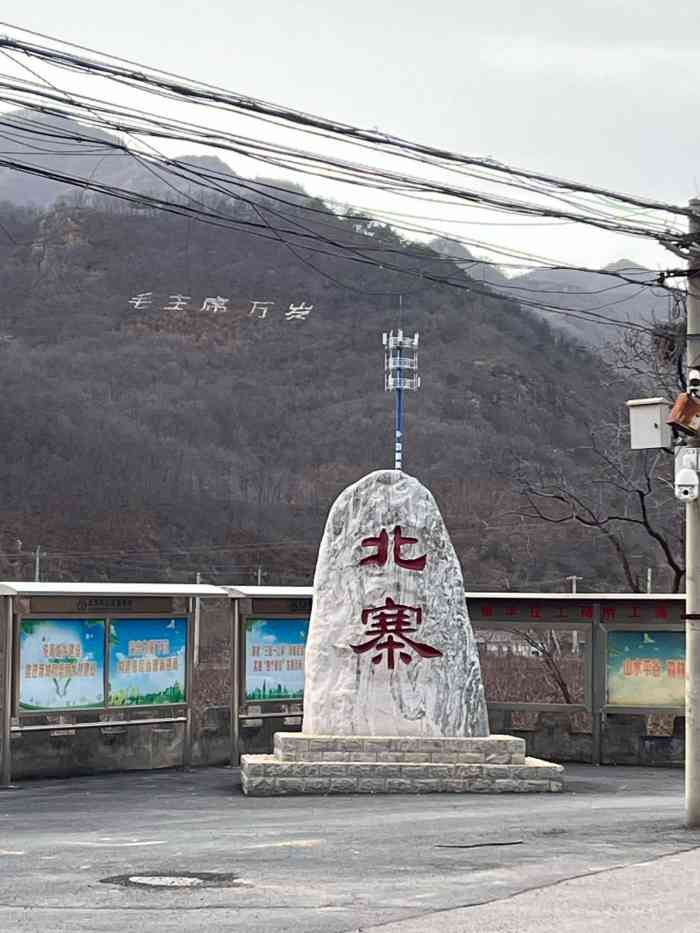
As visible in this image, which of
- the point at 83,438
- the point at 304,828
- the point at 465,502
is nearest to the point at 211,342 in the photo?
the point at 83,438

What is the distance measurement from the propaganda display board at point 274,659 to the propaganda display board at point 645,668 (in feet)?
14.8

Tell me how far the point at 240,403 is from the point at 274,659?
66620 mm

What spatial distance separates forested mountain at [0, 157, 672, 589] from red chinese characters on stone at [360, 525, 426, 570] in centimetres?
3981

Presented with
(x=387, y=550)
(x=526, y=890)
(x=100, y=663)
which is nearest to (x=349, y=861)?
(x=526, y=890)

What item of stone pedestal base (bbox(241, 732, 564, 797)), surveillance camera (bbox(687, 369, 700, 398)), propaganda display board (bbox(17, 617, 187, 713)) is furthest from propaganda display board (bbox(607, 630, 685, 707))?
surveillance camera (bbox(687, 369, 700, 398))

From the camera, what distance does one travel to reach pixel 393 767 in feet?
57.1

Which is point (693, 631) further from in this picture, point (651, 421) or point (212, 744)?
point (212, 744)

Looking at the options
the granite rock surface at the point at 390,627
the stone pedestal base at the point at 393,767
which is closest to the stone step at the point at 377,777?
the stone pedestal base at the point at 393,767

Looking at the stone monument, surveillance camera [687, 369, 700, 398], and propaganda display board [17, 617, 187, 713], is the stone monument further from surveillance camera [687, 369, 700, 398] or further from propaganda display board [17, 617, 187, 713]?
surveillance camera [687, 369, 700, 398]

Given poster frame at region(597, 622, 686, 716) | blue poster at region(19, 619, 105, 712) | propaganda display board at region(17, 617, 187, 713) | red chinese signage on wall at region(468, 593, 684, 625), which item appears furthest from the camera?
red chinese signage on wall at region(468, 593, 684, 625)

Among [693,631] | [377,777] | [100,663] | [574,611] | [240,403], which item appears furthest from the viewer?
[240,403]

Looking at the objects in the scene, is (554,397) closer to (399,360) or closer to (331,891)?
(399,360)

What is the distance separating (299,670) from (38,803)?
6.15 m

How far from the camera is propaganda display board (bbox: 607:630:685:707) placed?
2225 cm
